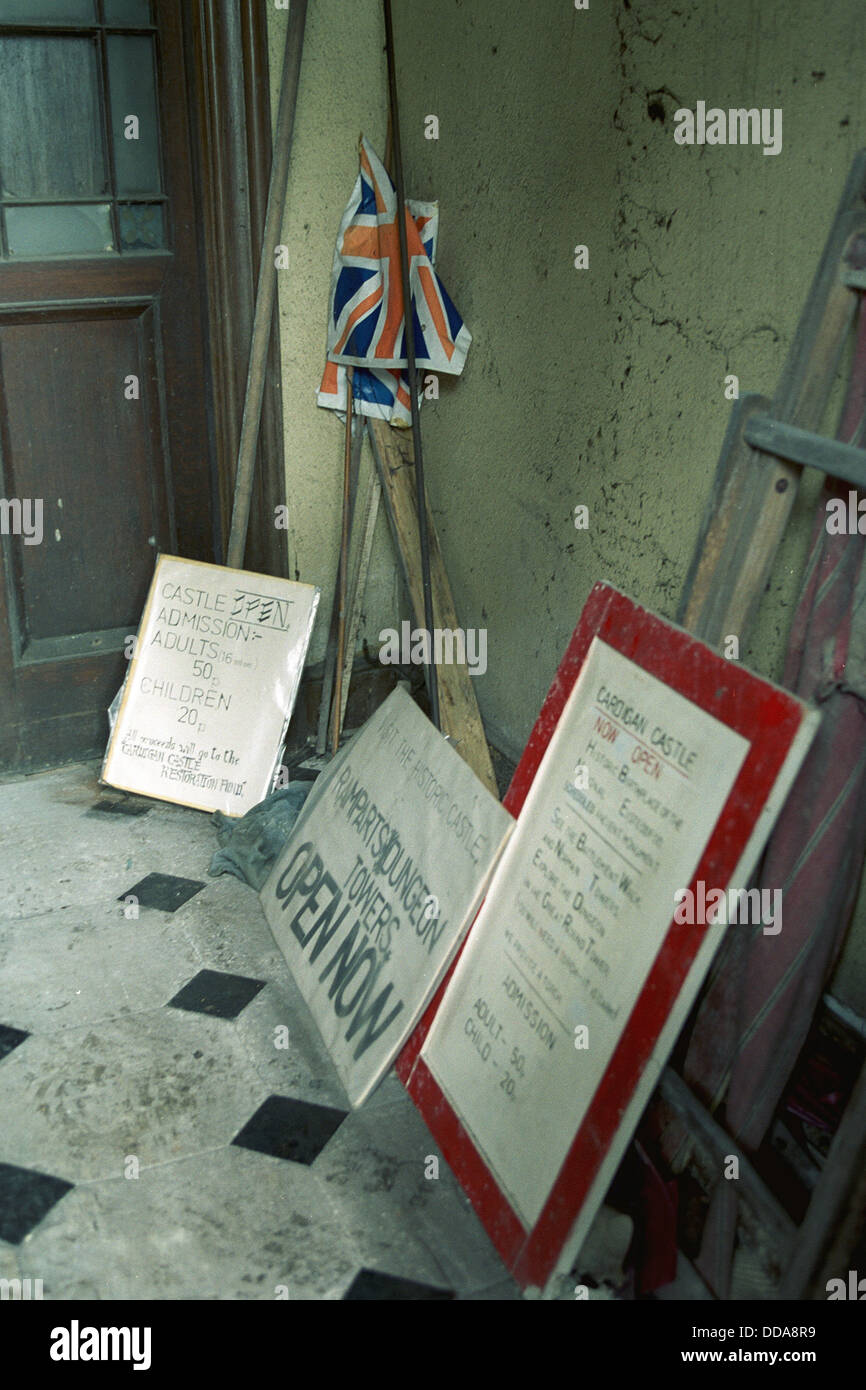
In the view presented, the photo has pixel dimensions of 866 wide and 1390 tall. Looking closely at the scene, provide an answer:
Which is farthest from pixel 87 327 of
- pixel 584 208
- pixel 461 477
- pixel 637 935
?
pixel 637 935

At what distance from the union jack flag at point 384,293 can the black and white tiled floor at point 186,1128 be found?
130 cm

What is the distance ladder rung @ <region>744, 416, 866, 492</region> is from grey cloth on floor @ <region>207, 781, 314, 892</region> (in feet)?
4.68

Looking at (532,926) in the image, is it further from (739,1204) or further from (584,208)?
(584,208)

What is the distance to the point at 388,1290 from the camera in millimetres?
1622

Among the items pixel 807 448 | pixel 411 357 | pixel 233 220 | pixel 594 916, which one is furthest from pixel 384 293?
pixel 594 916

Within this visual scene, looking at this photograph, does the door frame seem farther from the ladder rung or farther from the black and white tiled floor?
the ladder rung

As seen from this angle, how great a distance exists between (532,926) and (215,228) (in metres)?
1.97

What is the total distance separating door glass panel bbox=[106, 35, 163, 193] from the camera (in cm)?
277

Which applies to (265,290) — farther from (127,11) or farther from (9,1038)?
(9,1038)

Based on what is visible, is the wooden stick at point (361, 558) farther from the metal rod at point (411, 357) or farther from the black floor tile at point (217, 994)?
the black floor tile at point (217, 994)

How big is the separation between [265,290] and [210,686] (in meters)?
0.96

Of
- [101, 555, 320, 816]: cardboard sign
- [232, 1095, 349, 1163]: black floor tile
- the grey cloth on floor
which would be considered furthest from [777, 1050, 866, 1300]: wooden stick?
[101, 555, 320, 816]: cardboard sign

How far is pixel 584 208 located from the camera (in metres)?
2.24

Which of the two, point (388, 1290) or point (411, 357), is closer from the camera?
point (388, 1290)
